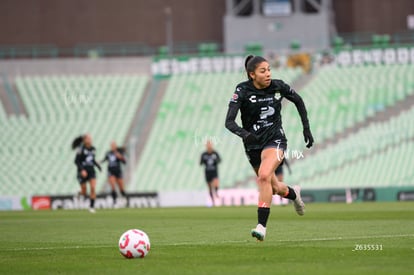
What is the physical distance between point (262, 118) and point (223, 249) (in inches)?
89.7

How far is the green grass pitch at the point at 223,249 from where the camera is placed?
11.9 metres

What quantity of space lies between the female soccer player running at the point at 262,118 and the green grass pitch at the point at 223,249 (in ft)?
3.46

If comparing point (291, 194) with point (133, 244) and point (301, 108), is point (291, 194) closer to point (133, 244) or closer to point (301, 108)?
point (301, 108)

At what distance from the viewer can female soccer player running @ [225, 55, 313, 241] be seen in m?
15.3

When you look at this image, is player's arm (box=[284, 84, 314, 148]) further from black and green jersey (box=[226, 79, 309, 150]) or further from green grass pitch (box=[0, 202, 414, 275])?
green grass pitch (box=[0, 202, 414, 275])

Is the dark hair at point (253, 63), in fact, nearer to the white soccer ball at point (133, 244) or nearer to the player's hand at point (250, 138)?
the player's hand at point (250, 138)

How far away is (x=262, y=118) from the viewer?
15719mm

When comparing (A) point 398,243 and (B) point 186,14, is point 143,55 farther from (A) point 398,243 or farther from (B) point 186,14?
(A) point 398,243

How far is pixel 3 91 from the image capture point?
175 feet

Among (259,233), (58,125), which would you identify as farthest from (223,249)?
(58,125)

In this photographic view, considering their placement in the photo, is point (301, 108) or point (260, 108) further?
point (301, 108)

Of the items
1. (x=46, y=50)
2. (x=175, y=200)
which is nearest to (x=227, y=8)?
(x=46, y=50)

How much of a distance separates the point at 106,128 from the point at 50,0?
350 inches

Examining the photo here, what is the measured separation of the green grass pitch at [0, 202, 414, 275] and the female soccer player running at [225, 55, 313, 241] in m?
1.05
